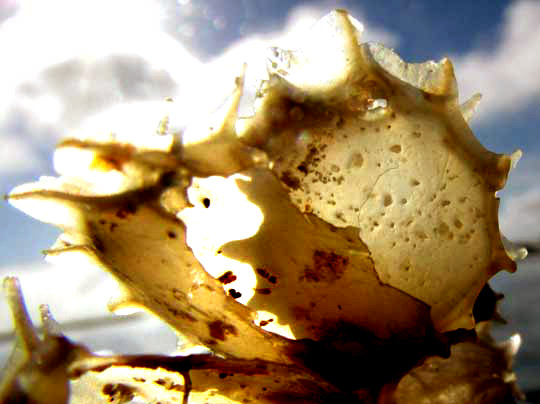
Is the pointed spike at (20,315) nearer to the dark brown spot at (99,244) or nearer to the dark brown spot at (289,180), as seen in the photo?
the dark brown spot at (99,244)

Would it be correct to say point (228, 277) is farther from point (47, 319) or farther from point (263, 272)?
point (47, 319)

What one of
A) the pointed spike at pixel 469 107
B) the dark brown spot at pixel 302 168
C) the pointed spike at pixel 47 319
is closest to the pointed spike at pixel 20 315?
the pointed spike at pixel 47 319

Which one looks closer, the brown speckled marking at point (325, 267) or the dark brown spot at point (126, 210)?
the dark brown spot at point (126, 210)

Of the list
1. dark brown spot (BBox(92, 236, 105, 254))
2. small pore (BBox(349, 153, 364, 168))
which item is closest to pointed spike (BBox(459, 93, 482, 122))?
small pore (BBox(349, 153, 364, 168))

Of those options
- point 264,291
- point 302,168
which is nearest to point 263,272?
point 264,291

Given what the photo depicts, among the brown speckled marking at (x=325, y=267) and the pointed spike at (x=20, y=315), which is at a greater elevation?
the brown speckled marking at (x=325, y=267)

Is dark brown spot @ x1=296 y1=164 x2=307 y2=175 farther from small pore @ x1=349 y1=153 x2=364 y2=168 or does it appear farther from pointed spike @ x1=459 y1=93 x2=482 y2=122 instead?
pointed spike @ x1=459 y1=93 x2=482 y2=122

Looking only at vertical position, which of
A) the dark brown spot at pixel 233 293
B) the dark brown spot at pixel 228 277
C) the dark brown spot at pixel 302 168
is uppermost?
the dark brown spot at pixel 302 168
